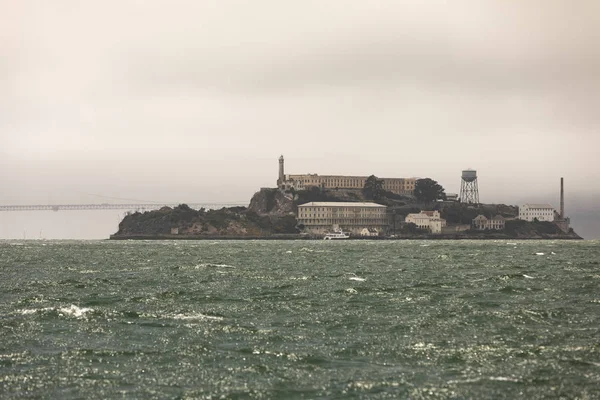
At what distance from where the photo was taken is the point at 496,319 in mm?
38125

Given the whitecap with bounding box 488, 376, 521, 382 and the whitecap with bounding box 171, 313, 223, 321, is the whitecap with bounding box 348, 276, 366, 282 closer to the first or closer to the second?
the whitecap with bounding box 171, 313, 223, 321

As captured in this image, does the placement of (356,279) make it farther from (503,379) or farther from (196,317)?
(503,379)

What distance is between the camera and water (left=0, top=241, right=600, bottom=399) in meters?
24.8

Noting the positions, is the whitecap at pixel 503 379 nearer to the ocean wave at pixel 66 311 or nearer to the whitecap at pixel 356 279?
the ocean wave at pixel 66 311

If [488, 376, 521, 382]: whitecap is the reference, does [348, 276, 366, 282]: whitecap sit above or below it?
above

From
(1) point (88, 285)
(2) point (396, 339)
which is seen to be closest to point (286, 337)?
(2) point (396, 339)

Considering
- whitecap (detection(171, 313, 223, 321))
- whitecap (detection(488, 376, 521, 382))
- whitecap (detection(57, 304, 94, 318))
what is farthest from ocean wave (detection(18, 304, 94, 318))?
whitecap (detection(488, 376, 521, 382))

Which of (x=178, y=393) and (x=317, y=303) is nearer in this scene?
(x=178, y=393)

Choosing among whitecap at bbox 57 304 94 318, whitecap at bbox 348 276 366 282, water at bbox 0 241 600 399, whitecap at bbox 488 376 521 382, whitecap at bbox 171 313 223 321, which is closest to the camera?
water at bbox 0 241 600 399

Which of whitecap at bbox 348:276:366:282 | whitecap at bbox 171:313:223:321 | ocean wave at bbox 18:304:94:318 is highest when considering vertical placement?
ocean wave at bbox 18:304:94:318

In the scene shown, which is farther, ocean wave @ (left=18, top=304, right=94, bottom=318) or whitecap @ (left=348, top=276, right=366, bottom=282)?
whitecap @ (left=348, top=276, right=366, bottom=282)

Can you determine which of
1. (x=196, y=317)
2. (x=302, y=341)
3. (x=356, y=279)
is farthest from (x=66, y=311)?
(x=356, y=279)

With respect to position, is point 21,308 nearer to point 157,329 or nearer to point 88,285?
point 157,329

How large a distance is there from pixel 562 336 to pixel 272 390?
14.5 metres
